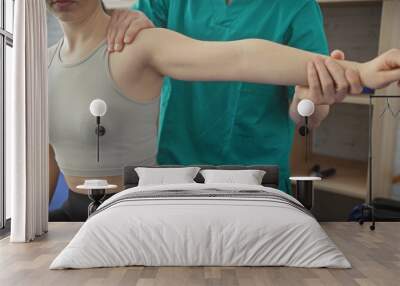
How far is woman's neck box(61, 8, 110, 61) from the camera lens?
596 centimetres

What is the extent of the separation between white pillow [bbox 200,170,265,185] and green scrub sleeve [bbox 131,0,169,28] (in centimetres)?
162

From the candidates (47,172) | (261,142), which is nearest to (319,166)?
(261,142)

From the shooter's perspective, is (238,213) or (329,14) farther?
(329,14)

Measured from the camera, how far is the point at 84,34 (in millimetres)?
5977

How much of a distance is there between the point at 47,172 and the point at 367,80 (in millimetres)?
3248

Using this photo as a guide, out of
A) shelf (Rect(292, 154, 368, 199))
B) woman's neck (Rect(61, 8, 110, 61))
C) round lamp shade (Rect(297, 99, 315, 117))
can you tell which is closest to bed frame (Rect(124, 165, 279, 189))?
shelf (Rect(292, 154, 368, 199))

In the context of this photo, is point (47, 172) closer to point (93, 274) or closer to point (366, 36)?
point (93, 274)

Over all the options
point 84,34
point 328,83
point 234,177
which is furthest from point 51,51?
point 328,83

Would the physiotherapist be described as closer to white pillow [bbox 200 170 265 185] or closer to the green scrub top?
the green scrub top

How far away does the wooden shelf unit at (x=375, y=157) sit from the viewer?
598cm

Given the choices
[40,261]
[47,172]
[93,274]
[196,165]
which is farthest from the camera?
[196,165]

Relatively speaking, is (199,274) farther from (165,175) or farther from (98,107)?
(98,107)

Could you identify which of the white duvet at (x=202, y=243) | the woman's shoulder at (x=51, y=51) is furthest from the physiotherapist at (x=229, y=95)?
the white duvet at (x=202, y=243)

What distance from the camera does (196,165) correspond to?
5.93 m
